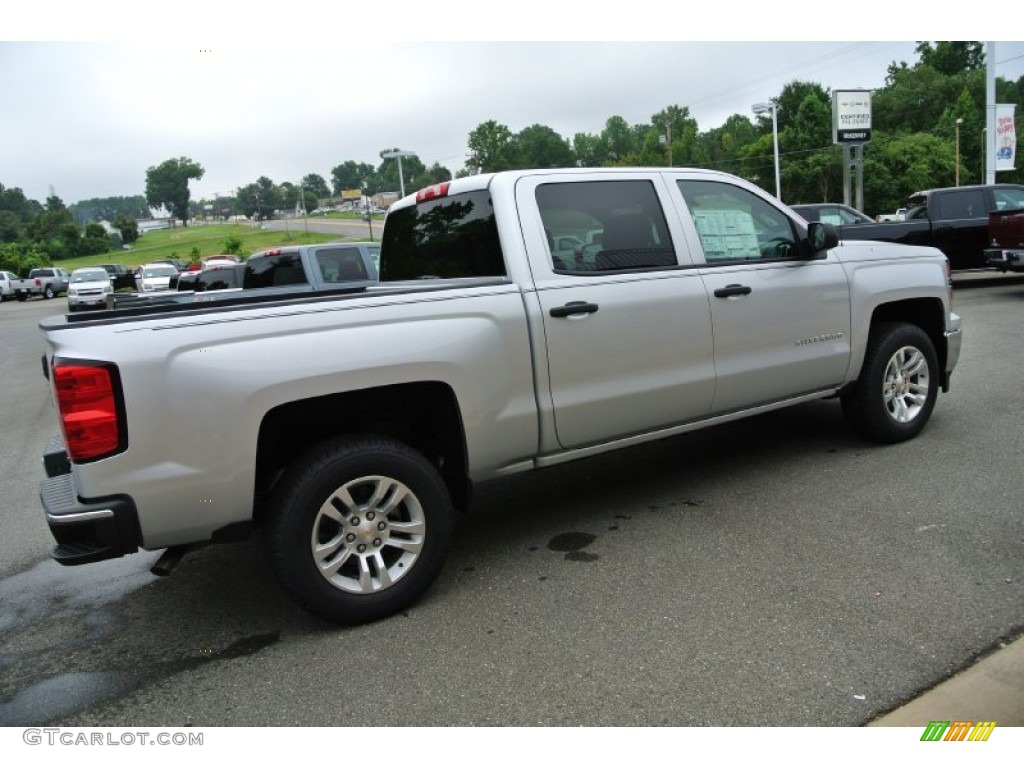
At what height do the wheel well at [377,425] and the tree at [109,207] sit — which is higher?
the tree at [109,207]

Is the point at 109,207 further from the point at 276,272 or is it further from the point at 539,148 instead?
the point at 276,272

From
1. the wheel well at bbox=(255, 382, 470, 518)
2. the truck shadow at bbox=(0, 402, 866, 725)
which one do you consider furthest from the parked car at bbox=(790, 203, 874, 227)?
the wheel well at bbox=(255, 382, 470, 518)

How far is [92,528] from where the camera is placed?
9.57ft

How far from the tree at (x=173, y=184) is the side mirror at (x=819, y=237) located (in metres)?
177

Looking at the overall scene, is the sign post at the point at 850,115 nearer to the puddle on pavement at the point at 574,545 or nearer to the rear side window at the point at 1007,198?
the rear side window at the point at 1007,198

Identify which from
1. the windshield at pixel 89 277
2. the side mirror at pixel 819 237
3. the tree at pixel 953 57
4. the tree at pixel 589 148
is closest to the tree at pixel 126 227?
the tree at pixel 589 148

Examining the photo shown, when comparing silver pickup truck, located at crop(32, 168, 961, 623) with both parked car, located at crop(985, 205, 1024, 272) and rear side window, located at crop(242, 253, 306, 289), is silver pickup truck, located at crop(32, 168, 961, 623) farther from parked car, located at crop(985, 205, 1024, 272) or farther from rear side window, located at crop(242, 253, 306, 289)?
parked car, located at crop(985, 205, 1024, 272)

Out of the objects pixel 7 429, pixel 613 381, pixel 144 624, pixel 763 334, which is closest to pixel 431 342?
pixel 613 381

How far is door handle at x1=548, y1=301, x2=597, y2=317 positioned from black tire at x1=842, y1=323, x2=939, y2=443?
7.59 feet

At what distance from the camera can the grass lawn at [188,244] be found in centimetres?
8950

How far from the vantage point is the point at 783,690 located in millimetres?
2713

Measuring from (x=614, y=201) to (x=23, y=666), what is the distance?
11.8 ft

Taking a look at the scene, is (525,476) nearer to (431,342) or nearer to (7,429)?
(431,342)

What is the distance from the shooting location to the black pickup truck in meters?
13.8
